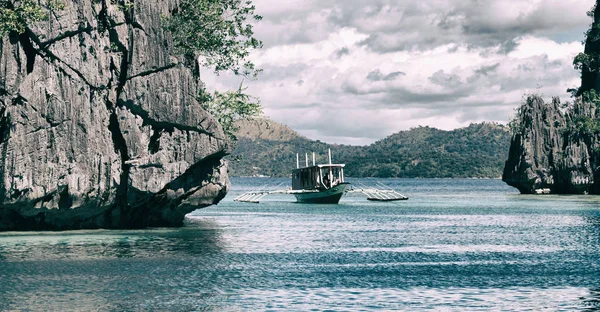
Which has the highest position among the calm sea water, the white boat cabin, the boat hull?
the white boat cabin

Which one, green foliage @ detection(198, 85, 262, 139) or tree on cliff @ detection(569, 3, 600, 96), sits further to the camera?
tree on cliff @ detection(569, 3, 600, 96)

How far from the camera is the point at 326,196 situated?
92.7m

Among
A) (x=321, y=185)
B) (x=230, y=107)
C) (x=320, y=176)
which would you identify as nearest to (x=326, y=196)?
(x=321, y=185)

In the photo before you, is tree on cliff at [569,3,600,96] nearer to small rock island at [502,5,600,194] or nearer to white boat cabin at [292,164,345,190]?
small rock island at [502,5,600,194]

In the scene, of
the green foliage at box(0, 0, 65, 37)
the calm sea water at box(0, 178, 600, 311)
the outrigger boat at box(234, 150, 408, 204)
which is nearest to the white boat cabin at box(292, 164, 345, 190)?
the outrigger boat at box(234, 150, 408, 204)

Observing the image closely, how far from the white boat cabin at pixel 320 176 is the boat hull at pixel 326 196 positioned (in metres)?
0.55

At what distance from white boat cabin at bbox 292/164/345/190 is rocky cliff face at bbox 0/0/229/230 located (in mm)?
43643

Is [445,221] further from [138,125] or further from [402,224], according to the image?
[138,125]

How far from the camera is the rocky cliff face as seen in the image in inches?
1550

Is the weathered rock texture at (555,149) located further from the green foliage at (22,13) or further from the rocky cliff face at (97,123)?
the green foliage at (22,13)

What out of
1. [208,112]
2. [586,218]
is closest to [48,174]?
[208,112]

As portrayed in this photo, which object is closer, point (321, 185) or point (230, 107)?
point (230, 107)

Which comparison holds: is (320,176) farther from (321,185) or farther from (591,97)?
(591,97)

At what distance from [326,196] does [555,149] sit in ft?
171
